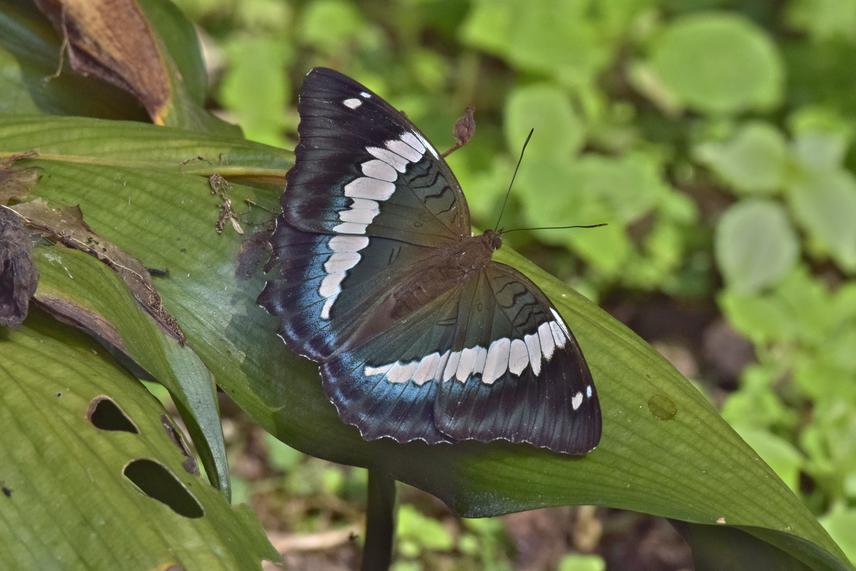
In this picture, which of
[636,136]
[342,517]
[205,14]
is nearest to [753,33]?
[636,136]

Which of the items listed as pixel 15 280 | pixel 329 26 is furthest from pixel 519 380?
pixel 329 26

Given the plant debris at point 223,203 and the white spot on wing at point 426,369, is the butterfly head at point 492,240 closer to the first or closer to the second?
the white spot on wing at point 426,369

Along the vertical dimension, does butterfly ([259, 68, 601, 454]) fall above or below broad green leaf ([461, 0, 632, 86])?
below

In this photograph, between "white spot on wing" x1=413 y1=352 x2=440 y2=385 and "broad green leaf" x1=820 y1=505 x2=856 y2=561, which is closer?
"white spot on wing" x1=413 y1=352 x2=440 y2=385

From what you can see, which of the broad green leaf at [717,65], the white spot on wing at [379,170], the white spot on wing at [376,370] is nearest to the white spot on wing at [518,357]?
the white spot on wing at [376,370]

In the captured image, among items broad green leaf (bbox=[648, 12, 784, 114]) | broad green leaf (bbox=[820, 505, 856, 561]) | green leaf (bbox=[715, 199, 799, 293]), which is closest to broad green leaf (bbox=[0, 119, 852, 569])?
broad green leaf (bbox=[820, 505, 856, 561])

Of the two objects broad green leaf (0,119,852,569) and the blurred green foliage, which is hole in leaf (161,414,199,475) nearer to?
broad green leaf (0,119,852,569)

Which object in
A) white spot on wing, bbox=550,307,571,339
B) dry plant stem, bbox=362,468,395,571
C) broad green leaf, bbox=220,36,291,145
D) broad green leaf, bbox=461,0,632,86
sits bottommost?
dry plant stem, bbox=362,468,395,571

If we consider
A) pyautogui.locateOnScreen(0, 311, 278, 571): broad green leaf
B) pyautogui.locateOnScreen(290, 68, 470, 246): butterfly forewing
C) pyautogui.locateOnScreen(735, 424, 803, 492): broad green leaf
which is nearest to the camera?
pyautogui.locateOnScreen(0, 311, 278, 571): broad green leaf
